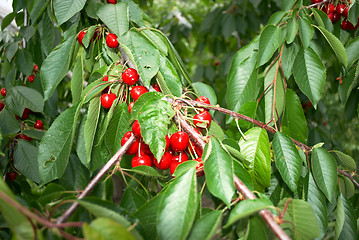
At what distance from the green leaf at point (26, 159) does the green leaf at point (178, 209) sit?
0.75 meters

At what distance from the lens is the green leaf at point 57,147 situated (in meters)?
0.82

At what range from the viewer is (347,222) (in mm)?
956

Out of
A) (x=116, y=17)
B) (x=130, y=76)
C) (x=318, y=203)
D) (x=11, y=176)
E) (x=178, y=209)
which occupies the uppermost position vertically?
(x=116, y=17)

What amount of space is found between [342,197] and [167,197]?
0.67 meters

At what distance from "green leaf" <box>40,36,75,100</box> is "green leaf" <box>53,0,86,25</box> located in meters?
0.07

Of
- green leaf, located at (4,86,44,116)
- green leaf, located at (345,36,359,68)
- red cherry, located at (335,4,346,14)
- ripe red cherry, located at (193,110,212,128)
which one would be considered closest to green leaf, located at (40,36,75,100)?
green leaf, located at (4,86,44,116)

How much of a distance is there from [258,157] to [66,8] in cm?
68

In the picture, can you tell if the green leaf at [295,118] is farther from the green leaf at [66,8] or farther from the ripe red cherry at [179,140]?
the green leaf at [66,8]

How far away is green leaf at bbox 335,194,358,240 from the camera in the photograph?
37.0 inches

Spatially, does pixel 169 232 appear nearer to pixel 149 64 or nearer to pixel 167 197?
pixel 167 197

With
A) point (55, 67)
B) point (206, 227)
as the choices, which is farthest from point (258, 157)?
point (55, 67)

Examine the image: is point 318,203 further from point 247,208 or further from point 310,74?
point 247,208

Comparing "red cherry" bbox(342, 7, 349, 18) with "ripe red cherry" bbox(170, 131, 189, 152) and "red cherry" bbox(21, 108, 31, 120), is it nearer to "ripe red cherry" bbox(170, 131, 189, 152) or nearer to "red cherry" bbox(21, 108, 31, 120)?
"ripe red cherry" bbox(170, 131, 189, 152)

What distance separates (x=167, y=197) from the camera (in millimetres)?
542
